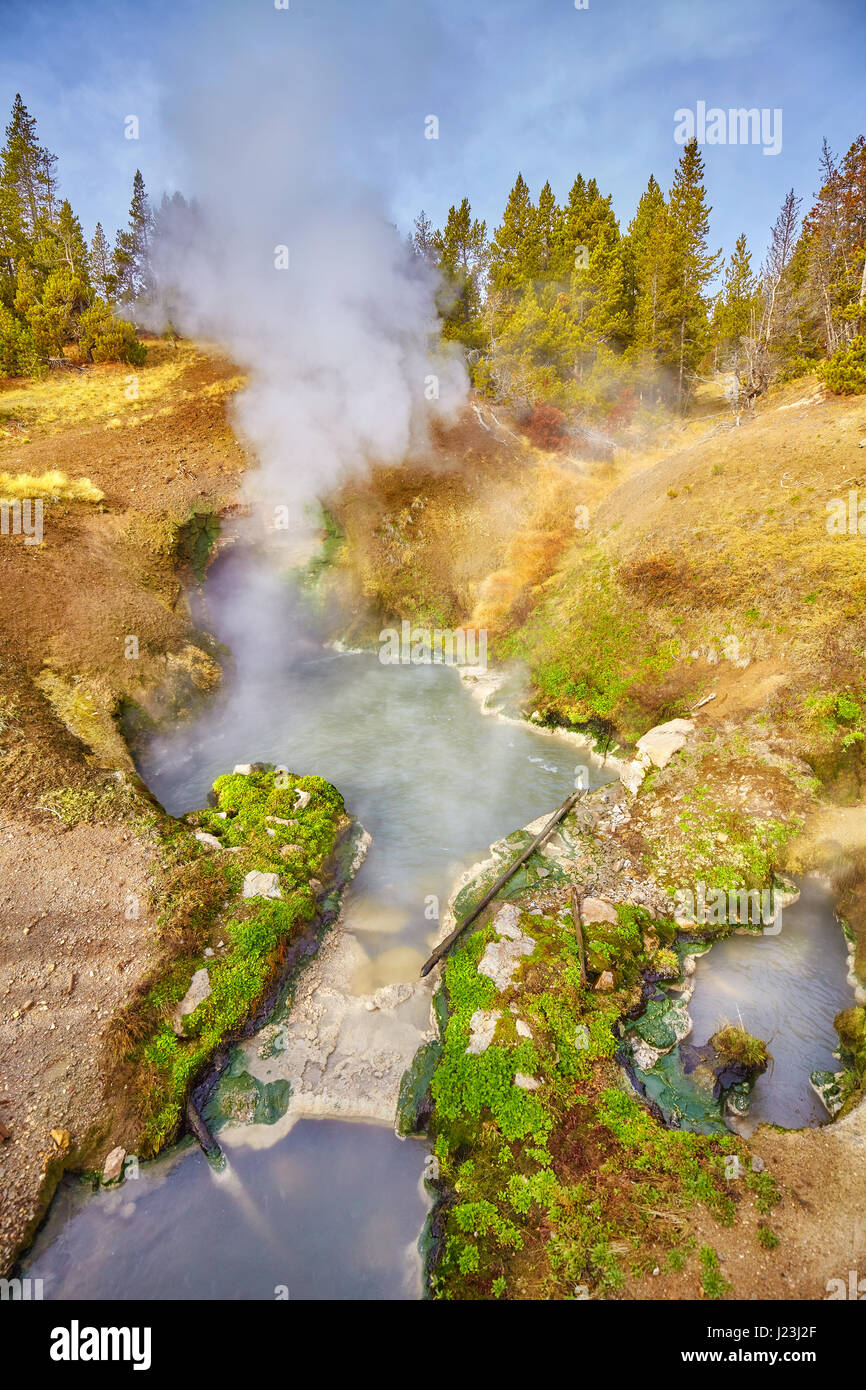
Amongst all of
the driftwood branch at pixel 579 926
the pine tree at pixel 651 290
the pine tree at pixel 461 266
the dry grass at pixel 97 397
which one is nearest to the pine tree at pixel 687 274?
the pine tree at pixel 651 290

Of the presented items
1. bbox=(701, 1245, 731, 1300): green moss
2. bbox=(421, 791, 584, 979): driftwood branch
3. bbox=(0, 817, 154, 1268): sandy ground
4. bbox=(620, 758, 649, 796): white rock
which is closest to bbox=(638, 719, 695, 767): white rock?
bbox=(620, 758, 649, 796): white rock

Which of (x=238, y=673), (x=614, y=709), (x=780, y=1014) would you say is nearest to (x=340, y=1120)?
(x=780, y=1014)

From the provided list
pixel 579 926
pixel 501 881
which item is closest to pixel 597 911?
pixel 579 926

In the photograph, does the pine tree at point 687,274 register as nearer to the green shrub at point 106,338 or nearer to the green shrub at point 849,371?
the green shrub at point 849,371

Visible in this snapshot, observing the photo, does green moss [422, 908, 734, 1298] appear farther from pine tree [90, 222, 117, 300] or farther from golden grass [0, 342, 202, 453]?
pine tree [90, 222, 117, 300]

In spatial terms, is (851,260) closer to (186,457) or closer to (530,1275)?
(186,457)

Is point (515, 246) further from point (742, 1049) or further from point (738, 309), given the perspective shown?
point (742, 1049)
